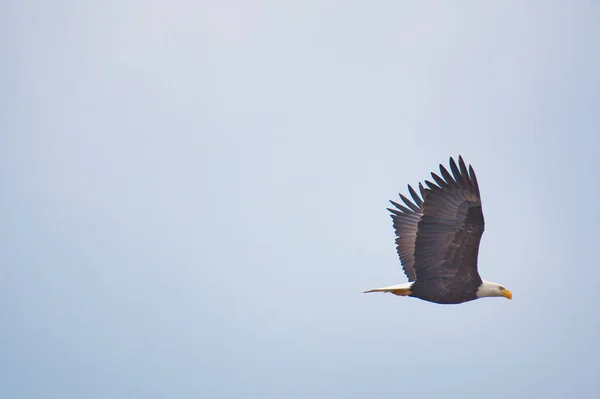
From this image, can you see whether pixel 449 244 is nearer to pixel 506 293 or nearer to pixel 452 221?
pixel 452 221

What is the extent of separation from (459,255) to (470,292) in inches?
38.4

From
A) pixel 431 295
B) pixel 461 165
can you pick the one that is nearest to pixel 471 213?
pixel 461 165

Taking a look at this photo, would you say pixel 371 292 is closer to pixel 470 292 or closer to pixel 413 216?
pixel 470 292

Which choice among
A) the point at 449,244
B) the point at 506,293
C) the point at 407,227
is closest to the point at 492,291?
the point at 506,293

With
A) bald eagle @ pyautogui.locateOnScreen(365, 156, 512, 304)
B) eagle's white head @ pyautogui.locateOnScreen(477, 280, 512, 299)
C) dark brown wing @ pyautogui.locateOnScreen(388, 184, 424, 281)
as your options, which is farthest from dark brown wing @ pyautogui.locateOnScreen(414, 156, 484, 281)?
dark brown wing @ pyautogui.locateOnScreen(388, 184, 424, 281)

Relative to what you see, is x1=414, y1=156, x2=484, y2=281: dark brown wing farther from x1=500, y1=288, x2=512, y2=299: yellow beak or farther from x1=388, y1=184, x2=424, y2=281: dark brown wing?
x1=388, y1=184, x2=424, y2=281: dark brown wing

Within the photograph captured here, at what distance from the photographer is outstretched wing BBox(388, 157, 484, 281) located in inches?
712

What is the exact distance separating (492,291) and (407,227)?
3.19 metres

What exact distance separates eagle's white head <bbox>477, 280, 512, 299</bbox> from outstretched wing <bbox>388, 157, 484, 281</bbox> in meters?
0.44

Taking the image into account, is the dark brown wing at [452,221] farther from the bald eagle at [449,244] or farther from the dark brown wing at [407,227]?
the dark brown wing at [407,227]

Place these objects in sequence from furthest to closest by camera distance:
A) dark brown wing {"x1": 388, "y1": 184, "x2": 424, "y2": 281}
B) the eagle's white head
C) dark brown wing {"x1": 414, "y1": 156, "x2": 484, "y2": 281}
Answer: dark brown wing {"x1": 388, "y1": 184, "x2": 424, "y2": 281} → the eagle's white head → dark brown wing {"x1": 414, "y1": 156, "x2": 484, "y2": 281}

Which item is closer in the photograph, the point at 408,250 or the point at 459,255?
the point at 459,255

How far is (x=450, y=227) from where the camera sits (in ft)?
59.8

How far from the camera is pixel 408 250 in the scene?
21375 mm
